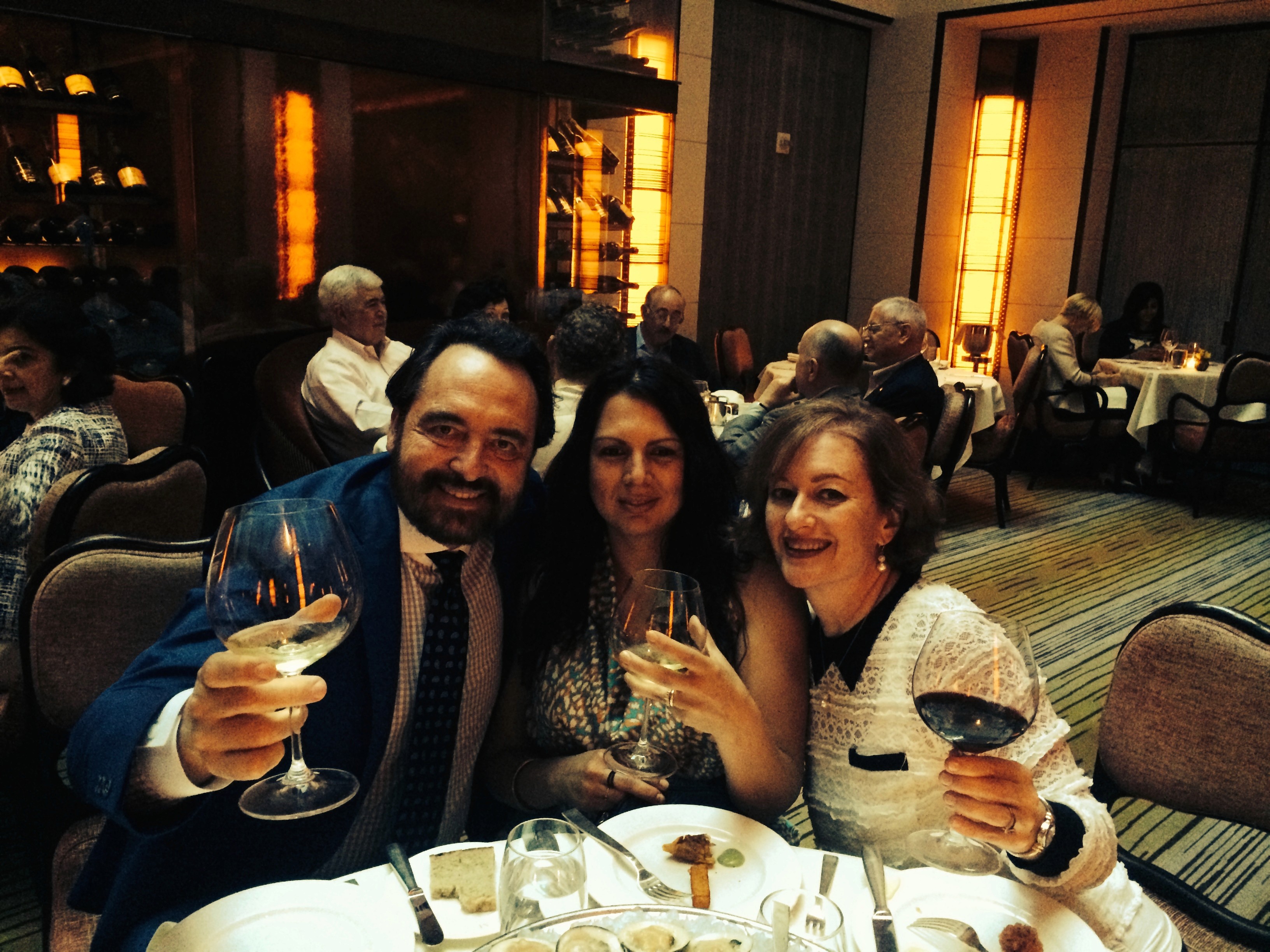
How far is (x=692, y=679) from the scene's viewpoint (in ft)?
3.99

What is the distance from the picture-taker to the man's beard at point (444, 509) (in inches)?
58.9

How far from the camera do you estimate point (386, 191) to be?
5.07m

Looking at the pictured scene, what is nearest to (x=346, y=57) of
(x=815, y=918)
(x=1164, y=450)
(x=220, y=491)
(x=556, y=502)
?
(x=220, y=491)

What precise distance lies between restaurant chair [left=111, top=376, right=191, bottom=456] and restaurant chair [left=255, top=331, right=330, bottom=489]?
0.49 m

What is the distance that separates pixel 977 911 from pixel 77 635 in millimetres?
1487

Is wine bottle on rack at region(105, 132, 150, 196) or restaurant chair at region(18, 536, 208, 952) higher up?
wine bottle on rack at region(105, 132, 150, 196)

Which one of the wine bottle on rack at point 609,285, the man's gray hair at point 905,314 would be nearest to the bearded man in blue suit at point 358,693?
the man's gray hair at point 905,314

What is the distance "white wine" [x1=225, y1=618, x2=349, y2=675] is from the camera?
3.22 ft

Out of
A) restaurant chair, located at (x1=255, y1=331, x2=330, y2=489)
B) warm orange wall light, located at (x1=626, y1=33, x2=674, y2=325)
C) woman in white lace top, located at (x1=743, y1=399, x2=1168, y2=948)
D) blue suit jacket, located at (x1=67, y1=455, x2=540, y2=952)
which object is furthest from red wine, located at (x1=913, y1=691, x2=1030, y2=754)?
warm orange wall light, located at (x1=626, y1=33, x2=674, y2=325)

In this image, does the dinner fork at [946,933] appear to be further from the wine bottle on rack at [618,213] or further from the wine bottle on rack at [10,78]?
the wine bottle on rack at [618,213]

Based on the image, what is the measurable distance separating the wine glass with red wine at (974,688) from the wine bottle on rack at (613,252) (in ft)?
17.4

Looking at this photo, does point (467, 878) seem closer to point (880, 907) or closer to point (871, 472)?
point (880, 907)

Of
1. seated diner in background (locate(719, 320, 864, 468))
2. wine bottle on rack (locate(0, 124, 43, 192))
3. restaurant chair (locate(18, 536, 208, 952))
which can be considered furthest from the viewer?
seated diner in background (locate(719, 320, 864, 468))

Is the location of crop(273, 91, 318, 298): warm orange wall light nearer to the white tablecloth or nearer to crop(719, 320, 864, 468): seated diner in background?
crop(719, 320, 864, 468): seated diner in background
